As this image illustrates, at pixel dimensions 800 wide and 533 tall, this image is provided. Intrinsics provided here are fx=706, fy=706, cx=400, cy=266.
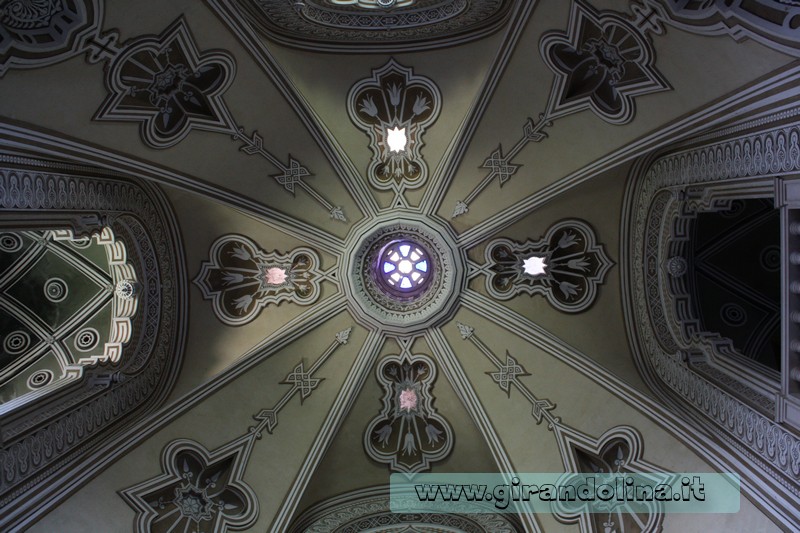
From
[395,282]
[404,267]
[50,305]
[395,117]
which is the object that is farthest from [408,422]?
[50,305]

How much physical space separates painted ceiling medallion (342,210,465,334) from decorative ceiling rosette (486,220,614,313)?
0.79m

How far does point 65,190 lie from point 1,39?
2.33 metres

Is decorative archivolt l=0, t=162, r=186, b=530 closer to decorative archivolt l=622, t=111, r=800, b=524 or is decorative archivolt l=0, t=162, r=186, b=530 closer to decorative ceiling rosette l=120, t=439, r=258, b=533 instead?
decorative ceiling rosette l=120, t=439, r=258, b=533

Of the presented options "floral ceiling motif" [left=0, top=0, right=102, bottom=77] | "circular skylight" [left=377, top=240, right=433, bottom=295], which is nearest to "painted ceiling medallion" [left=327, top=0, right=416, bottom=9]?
"floral ceiling motif" [left=0, top=0, right=102, bottom=77]

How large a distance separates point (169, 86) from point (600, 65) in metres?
6.40

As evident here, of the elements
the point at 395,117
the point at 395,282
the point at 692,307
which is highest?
the point at 395,117

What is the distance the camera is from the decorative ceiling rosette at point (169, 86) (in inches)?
384

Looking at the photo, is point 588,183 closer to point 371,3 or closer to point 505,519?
point 371,3

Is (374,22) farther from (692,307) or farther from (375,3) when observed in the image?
(692,307)

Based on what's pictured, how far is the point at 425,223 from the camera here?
43.6ft

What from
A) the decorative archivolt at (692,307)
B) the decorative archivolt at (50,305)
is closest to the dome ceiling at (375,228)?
the decorative archivolt at (692,307)

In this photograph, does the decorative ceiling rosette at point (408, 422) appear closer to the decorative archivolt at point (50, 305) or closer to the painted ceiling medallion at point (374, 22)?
the decorative archivolt at point (50, 305)

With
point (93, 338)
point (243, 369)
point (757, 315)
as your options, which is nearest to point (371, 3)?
point (243, 369)

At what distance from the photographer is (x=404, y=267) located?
14.0 metres
